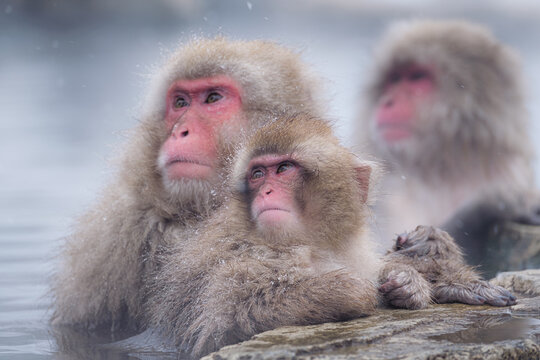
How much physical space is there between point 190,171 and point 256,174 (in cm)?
48

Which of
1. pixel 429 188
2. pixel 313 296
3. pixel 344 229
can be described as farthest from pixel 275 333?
pixel 429 188

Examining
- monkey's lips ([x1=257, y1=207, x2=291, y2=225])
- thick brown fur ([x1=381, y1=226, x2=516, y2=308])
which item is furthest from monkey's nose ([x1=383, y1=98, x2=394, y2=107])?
monkey's lips ([x1=257, y1=207, x2=291, y2=225])

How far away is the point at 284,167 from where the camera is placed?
10.0 ft

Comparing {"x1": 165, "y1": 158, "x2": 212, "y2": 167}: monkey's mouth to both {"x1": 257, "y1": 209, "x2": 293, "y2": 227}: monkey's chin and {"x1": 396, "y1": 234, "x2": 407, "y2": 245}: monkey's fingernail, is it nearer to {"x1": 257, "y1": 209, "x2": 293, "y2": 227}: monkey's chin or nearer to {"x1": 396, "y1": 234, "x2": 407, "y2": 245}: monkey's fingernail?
Answer: {"x1": 257, "y1": 209, "x2": 293, "y2": 227}: monkey's chin

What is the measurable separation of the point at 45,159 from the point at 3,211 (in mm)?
4005

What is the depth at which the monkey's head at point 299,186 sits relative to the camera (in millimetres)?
2980

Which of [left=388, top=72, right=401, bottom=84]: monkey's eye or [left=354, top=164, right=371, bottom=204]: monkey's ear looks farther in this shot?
[left=388, top=72, right=401, bottom=84]: monkey's eye

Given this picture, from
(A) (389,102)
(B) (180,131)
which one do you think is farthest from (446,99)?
(B) (180,131)

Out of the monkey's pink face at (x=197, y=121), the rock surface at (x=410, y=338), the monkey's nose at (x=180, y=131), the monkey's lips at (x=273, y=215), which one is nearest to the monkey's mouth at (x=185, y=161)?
the monkey's pink face at (x=197, y=121)

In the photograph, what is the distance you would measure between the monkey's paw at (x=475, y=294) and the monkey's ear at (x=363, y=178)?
18.2 inches

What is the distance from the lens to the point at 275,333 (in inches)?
104

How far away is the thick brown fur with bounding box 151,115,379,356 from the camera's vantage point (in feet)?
9.21

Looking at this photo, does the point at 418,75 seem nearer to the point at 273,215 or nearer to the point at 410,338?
the point at 273,215

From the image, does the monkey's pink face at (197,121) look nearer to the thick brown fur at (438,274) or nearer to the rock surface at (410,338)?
the thick brown fur at (438,274)
